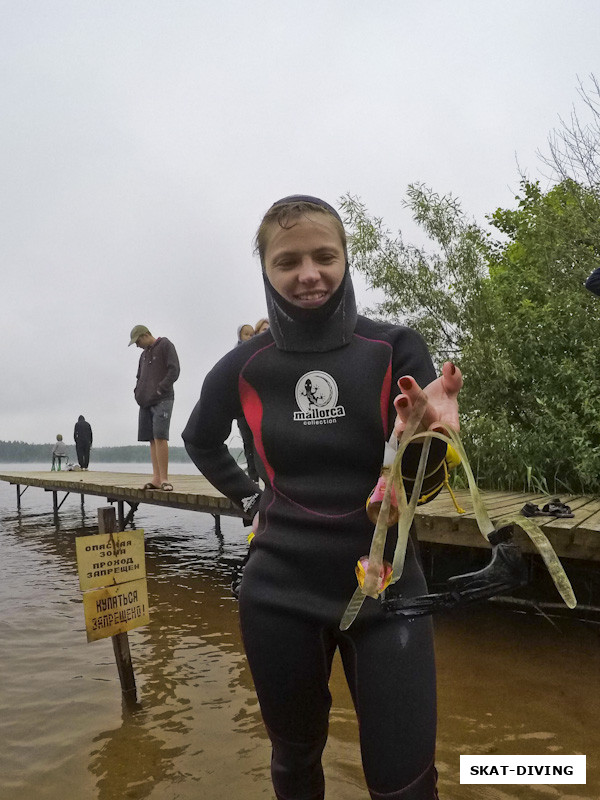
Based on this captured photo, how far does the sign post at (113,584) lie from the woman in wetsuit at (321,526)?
2.30 metres

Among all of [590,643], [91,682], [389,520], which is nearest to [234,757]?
[91,682]

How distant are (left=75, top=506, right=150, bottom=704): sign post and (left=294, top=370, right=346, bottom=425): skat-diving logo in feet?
7.89

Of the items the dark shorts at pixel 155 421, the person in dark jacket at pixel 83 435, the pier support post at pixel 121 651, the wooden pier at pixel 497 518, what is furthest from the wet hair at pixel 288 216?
the person in dark jacket at pixel 83 435

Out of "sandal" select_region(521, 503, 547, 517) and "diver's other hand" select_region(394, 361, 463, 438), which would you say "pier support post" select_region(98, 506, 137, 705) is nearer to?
"diver's other hand" select_region(394, 361, 463, 438)

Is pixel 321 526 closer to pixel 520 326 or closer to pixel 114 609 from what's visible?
pixel 114 609

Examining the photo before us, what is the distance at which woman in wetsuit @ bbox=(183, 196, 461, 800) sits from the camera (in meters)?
1.37

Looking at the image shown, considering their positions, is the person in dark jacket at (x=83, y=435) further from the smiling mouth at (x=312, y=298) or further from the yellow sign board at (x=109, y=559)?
the smiling mouth at (x=312, y=298)

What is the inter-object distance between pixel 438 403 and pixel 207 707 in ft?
12.3

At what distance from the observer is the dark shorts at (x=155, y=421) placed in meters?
6.83

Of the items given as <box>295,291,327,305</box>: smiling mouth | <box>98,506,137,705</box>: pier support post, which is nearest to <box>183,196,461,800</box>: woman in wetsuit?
<box>295,291,327,305</box>: smiling mouth

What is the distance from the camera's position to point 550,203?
1008 cm

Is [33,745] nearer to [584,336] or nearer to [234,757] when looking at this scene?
[234,757]

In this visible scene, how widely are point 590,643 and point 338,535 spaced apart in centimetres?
463

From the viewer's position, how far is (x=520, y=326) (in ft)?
26.7
